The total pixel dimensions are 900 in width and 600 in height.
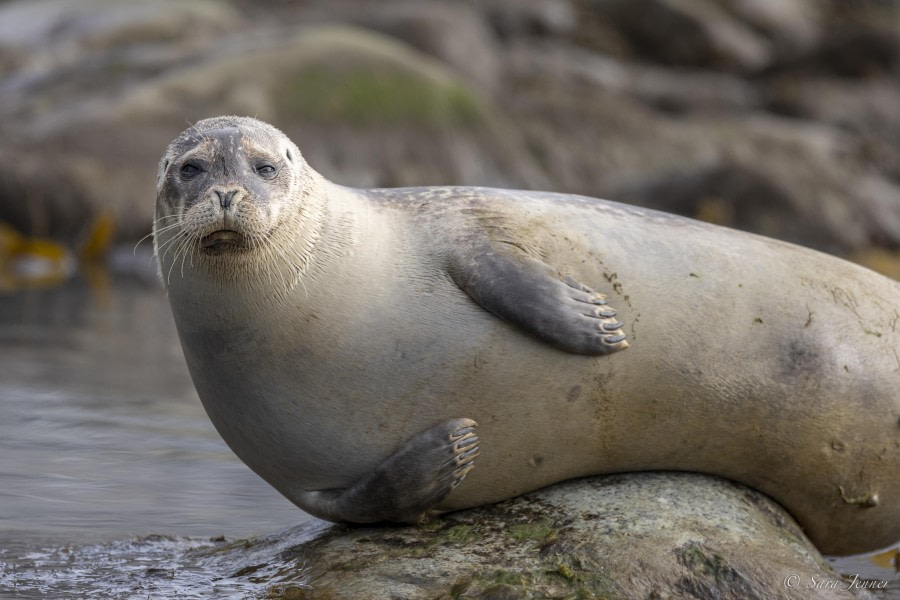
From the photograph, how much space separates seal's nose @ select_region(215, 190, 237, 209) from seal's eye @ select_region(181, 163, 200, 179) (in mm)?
265

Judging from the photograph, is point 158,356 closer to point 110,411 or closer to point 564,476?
point 110,411

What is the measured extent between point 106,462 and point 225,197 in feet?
9.13

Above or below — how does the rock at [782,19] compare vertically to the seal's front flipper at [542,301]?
above

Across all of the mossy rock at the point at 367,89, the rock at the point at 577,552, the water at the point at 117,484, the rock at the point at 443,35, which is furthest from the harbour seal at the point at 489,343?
the rock at the point at 443,35

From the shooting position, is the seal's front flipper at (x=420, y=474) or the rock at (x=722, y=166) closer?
the seal's front flipper at (x=420, y=474)

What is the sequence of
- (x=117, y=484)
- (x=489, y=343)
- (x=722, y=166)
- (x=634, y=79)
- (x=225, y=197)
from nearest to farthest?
(x=225, y=197), (x=489, y=343), (x=117, y=484), (x=722, y=166), (x=634, y=79)

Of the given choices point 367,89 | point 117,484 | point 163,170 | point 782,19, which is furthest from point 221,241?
point 782,19

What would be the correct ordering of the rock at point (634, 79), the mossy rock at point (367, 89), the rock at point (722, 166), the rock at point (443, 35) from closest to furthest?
the rock at point (722, 166) → the mossy rock at point (367, 89) → the rock at point (443, 35) → the rock at point (634, 79)

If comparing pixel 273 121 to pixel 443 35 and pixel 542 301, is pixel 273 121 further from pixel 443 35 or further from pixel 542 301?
pixel 542 301

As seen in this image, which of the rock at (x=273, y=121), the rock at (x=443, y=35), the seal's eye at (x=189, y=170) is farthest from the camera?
the rock at (x=443, y=35)

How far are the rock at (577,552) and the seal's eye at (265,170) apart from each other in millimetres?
1451

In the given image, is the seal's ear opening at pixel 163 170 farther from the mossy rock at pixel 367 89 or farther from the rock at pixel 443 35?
the rock at pixel 443 35

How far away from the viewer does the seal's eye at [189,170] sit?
5105mm

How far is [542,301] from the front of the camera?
203 inches
